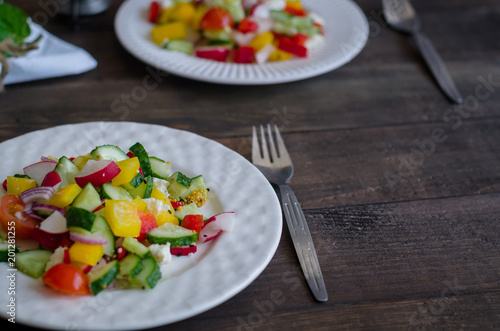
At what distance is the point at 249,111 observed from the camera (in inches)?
73.0

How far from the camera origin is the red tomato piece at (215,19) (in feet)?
6.59

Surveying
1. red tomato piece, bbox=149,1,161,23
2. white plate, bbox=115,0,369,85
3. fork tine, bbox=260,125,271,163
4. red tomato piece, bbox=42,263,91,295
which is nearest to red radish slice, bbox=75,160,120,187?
red tomato piece, bbox=42,263,91,295

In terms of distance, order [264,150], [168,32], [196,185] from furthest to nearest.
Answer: [168,32] < [264,150] < [196,185]

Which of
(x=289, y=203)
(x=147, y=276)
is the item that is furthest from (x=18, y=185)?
(x=289, y=203)

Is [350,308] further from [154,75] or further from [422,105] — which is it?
[154,75]

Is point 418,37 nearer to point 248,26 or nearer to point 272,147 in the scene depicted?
point 248,26

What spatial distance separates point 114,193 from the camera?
1178mm

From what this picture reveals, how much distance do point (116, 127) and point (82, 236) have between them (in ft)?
1.72

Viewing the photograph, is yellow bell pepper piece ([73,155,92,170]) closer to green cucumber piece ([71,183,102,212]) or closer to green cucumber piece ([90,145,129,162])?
green cucumber piece ([90,145,129,162])

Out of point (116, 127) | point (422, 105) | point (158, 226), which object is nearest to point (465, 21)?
point (422, 105)

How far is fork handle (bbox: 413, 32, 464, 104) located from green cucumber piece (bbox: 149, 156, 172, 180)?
3.91ft

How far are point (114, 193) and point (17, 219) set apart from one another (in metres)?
0.21

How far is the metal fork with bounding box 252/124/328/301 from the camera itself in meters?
1.21

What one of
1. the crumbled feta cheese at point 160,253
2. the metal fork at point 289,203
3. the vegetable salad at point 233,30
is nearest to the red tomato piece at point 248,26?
the vegetable salad at point 233,30
